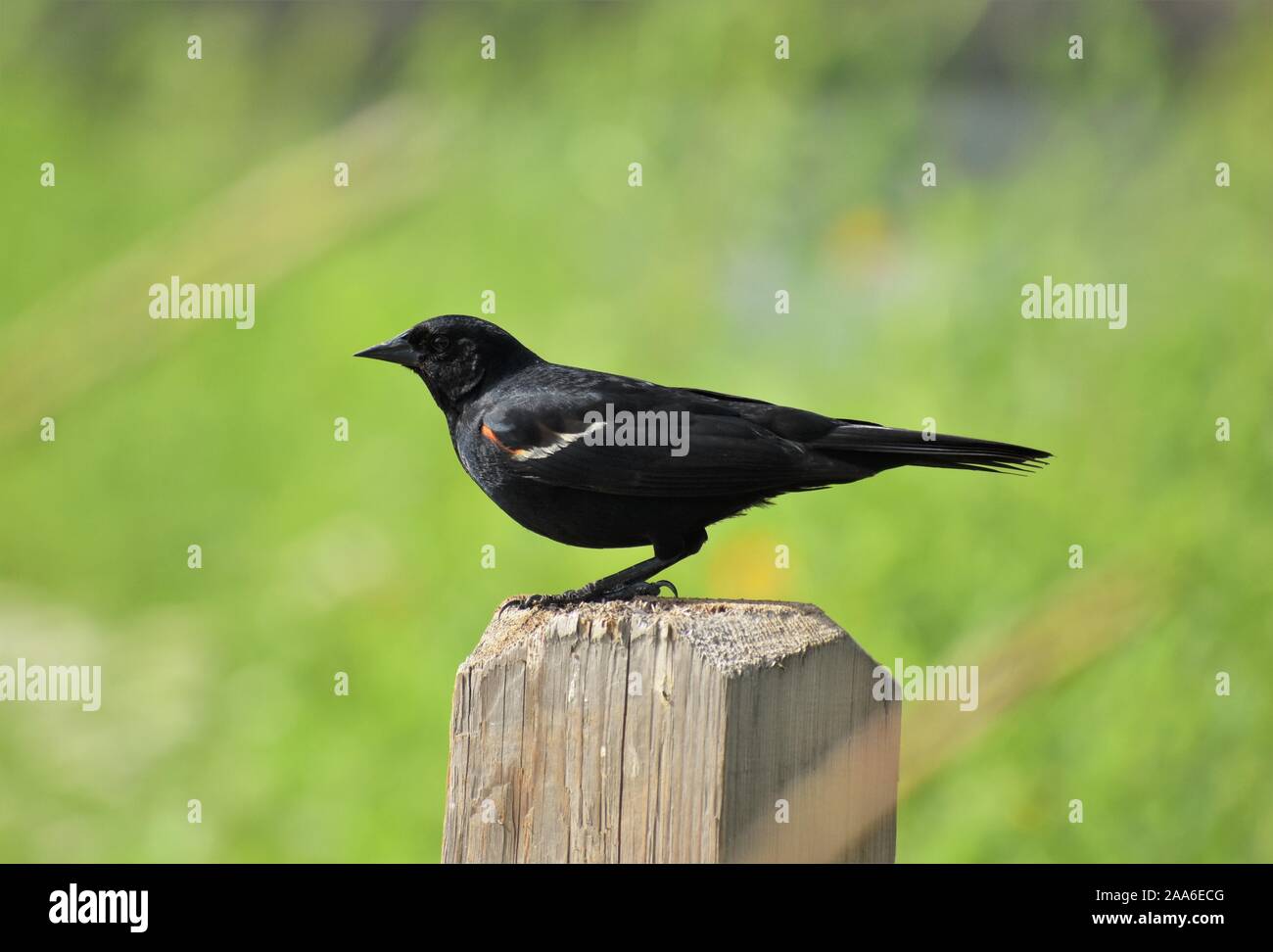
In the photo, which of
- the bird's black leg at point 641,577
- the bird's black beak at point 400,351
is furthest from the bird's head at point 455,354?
the bird's black leg at point 641,577

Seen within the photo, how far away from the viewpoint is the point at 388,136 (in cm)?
679

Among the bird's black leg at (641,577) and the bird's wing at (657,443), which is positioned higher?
the bird's wing at (657,443)

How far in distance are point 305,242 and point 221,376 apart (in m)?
0.97

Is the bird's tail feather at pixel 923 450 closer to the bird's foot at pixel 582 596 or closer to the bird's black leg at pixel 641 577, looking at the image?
the bird's black leg at pixel 641 577

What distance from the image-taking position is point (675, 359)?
6.23 metres

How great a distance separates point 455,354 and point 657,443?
855mm

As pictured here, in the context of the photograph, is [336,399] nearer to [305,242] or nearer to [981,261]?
[305,242]

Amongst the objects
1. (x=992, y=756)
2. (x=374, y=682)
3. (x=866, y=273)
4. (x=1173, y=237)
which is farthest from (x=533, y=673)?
(x=1173, y=237)

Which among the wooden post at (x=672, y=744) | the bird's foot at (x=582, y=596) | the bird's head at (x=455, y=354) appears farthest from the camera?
the bird's head at (x=455, y=354)

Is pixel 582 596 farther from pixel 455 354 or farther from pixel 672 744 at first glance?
pixel 672 744

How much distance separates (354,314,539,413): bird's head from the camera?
4133 mm

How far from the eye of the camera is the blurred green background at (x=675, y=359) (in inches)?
211

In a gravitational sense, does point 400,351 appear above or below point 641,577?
above

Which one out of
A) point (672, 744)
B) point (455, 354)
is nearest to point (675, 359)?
point (455, 354)
